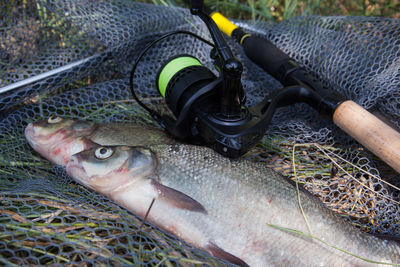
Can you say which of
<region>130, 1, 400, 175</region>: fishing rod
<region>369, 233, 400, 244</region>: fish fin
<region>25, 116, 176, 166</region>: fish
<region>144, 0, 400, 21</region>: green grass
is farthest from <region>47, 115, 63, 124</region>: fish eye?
<region>369, 233, 400, 244</region>: fish fin

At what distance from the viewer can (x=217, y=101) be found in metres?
1.94

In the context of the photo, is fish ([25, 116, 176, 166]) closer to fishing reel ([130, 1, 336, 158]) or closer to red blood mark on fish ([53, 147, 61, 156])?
red blood mark on fish ([53, 147, 61, 156])

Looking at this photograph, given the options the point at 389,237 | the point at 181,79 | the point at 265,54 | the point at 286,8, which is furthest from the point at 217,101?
the point at 286,8

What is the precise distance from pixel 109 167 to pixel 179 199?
420 mm

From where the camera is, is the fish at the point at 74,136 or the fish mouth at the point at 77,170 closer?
the fish mouth at the point at 77,170

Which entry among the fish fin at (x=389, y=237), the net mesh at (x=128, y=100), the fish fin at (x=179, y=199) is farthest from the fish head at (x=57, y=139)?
the fish fin at (x=389, y=237)

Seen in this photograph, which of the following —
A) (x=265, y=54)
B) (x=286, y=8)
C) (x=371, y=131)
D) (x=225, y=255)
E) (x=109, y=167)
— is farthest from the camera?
(x=286, y=8)

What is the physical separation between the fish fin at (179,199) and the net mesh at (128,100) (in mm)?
183

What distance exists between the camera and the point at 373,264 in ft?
5.64

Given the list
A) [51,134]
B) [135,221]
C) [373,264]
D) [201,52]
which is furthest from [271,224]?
[201,52]

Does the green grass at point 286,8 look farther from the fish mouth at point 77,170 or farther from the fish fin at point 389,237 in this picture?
the fish fin at point 389,237

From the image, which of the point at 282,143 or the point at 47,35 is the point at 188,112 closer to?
the point at 282,143

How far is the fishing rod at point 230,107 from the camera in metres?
1.79

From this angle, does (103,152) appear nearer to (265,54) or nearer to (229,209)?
(229,209)
